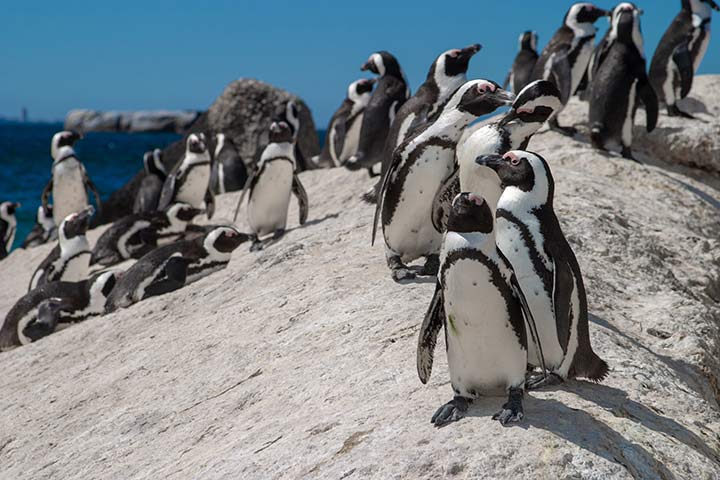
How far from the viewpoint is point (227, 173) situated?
13211 millimetres

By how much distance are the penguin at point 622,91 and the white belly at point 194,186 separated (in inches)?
164

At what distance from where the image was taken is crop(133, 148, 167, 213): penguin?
12.6 meters

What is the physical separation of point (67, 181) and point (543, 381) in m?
9.92

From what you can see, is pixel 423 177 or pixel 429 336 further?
pixel 423 177

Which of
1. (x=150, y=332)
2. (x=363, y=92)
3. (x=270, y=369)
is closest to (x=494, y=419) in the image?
(x=270, y=369)

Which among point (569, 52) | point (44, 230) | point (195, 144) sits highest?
point (569, 52)

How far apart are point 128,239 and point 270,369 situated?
19.4ft

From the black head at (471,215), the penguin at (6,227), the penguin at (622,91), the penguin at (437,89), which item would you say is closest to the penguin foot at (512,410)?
the black head at (471,215)

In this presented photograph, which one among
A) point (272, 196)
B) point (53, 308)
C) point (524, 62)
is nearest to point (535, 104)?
point (272, 196)

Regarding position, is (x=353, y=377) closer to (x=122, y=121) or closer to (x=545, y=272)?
(x=545, y=272)

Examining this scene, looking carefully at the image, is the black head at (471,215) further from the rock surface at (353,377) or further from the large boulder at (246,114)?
the large boulder at (246,114)

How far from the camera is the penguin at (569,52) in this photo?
30.0 ft

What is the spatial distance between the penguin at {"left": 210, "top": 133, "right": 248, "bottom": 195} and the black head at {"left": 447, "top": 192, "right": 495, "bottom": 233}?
9771mm

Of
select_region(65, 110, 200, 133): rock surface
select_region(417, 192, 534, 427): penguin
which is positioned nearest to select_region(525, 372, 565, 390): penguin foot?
select_region(417, 192, 534, 427): penguin
